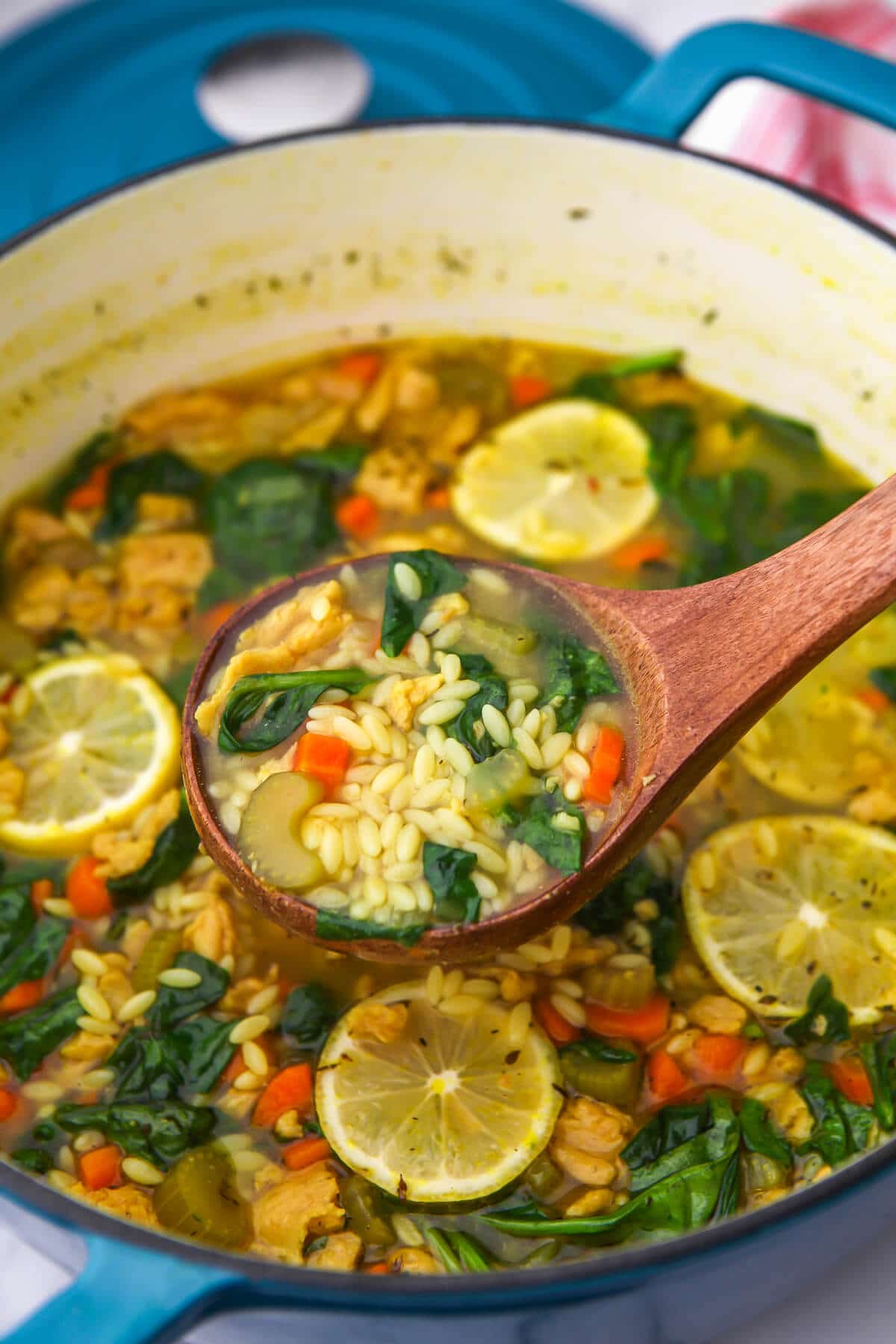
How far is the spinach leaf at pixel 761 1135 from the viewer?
278cm

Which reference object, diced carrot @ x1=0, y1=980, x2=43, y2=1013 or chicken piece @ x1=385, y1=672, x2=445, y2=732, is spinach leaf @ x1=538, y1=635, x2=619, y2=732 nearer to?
chicken piece @ x1=385, y1=672, x2=445, y2=732

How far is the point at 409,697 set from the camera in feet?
8.86

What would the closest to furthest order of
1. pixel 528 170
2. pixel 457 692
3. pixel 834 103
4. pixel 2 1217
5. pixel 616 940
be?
pixel 2 1217 → pixel 457 692 → pixel 616 940 → pixel 834 103 → pixel 528 170

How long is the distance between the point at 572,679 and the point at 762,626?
38cm

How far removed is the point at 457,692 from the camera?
2.70 metres

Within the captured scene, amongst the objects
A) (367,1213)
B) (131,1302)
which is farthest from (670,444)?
(131,1302)

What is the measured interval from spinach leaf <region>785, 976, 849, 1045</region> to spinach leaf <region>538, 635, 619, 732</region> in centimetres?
79

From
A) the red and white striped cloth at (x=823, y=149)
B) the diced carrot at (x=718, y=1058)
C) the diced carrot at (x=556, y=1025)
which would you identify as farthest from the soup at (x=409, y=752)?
the red and white striped cloth at (x=823, y=149)

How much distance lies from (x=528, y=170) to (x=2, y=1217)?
2885 millimetres

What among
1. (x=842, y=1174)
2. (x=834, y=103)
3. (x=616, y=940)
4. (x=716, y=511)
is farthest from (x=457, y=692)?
(x=834, y=103)

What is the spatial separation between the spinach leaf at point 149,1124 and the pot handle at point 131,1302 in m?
0.82

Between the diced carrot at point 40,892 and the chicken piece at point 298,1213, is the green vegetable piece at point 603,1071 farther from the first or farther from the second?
the diced carrot at point 40,892

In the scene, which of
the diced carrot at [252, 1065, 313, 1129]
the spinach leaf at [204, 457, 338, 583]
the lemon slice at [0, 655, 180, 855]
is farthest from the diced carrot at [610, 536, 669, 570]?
the diced carrot at [252, 1065, 313, 1129]

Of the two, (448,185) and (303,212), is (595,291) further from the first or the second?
(303,212)
